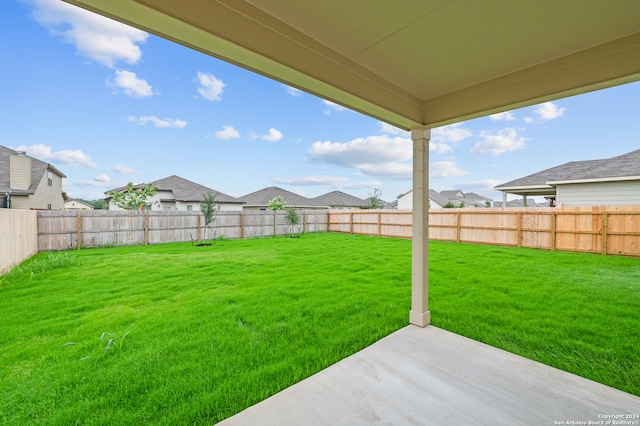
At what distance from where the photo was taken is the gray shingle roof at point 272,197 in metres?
28.0

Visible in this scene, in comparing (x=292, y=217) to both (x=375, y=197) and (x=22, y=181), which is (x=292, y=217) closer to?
(x=22, y=181)

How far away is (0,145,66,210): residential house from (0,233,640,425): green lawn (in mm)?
6512

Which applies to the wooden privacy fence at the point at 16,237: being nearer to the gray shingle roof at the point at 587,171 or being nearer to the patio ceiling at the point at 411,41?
the patio ceiling at the point at 411,41

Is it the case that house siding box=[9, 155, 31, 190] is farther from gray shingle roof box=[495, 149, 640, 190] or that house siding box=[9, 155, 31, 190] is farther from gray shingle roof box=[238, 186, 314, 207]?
gray shingle roof box=[495, 149, 640, 190]

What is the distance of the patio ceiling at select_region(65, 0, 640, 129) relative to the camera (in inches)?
50.4

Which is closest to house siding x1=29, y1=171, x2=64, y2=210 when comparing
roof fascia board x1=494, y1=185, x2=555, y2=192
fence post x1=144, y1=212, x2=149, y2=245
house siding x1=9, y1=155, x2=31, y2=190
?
house siding x1=9, y1=155, x2=31, y2=190

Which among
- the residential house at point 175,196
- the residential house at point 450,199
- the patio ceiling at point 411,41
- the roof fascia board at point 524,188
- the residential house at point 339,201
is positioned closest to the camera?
the patio ceiling at point 411,41

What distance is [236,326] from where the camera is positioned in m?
2.78

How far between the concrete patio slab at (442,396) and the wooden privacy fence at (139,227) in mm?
9817

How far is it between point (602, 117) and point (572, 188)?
2.49 m

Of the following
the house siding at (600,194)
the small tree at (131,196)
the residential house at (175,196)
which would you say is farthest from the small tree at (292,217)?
the house siding at (600,194)

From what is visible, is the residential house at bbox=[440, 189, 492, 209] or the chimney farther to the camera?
the residential house at bbox=[440, 189, 492, 209]

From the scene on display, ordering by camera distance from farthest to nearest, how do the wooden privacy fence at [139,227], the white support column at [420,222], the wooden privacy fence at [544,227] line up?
the wooden privacy fence at [139,227]
the wooden privacy fence at [544,227]
the white support column at [420,222]

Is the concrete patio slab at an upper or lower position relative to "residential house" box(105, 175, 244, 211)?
lower
